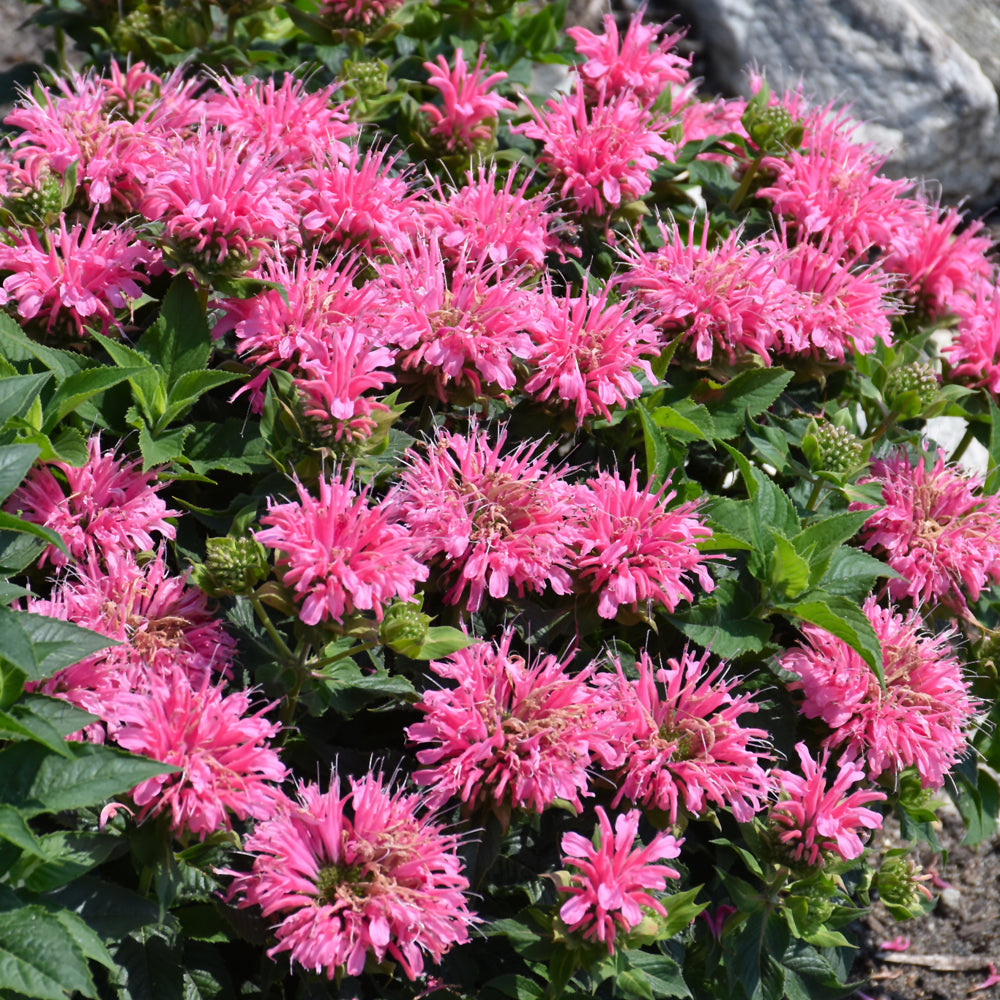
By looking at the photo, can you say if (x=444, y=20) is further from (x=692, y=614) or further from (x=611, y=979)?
(x=611, y=979)

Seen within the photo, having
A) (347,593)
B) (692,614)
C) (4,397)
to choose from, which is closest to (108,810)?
(347,593)

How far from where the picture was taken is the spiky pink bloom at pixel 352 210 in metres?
2.26

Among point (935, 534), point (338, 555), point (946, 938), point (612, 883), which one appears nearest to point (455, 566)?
point (338, 555)

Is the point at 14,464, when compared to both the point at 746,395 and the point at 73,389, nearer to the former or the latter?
the point at 73,389

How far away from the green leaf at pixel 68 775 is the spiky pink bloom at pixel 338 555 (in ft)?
1.06

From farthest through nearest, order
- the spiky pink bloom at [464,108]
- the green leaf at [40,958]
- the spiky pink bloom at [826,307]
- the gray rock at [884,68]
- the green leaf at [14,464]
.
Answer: the gray rock at [884,68] → the spiky pink bloom at [464,108] → the spiky pink bloom at [826,307] → the green leaf at [14,464] → the green leaf at [40,958]

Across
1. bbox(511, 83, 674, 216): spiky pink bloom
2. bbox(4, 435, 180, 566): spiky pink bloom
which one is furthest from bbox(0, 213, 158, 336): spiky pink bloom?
bbox(511, 83, 674, 216): spiky pink bloom

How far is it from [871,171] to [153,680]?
7.34 ft

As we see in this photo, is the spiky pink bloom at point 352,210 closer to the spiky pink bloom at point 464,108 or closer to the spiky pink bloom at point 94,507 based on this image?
the spiky pink bloom at point 464,108

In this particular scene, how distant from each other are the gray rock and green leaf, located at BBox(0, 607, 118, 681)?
387cm

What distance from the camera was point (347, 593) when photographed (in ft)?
5.60

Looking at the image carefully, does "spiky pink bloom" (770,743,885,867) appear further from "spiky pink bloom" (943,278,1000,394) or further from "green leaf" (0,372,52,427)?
"green leaf" (0,372,52,427)

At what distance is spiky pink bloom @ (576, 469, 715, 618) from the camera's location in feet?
6.35

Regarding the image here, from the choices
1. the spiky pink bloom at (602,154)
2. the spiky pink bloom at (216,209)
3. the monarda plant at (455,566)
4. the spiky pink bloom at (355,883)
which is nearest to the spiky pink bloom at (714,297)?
the monarda plant at (455,566)
